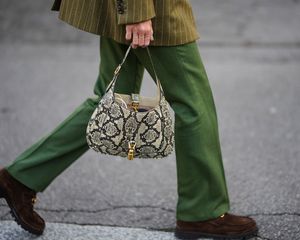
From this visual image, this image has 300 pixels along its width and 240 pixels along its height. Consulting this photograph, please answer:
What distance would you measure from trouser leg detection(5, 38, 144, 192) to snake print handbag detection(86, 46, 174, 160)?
0.68 ft

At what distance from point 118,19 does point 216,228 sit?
3.33ft

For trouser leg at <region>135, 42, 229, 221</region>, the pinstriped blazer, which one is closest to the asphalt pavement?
trouser leg at <region>135, 42, 229, 221</region>

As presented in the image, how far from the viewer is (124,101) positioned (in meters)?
2.64

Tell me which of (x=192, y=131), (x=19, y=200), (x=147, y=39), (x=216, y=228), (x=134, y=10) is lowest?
(x=216, y=228)

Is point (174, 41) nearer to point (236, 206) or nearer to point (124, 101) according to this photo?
point (124, 101)

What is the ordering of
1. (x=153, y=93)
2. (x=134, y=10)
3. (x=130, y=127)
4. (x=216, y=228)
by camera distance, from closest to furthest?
1. (x=134, y=10)
2. (x=130, y=127)
3. (x=216, y=228)
4. (x=153, y=93)

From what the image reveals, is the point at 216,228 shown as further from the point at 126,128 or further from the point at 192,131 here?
the point at 126,128

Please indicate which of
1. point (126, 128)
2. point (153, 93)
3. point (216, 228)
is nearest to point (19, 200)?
point (126, 128)

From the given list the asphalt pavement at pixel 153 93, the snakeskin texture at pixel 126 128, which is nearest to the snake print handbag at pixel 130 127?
→ the snakeskin texture at pixel 126 128

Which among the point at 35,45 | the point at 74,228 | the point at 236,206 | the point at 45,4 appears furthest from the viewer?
the point at 45,4

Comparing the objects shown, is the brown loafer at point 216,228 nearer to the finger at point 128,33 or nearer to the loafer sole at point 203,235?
the loafer sole at point 203,235

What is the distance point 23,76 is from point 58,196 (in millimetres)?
2827

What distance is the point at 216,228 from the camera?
9.37 ft

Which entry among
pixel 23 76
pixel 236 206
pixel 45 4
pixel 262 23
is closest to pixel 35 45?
pixel 23 76
